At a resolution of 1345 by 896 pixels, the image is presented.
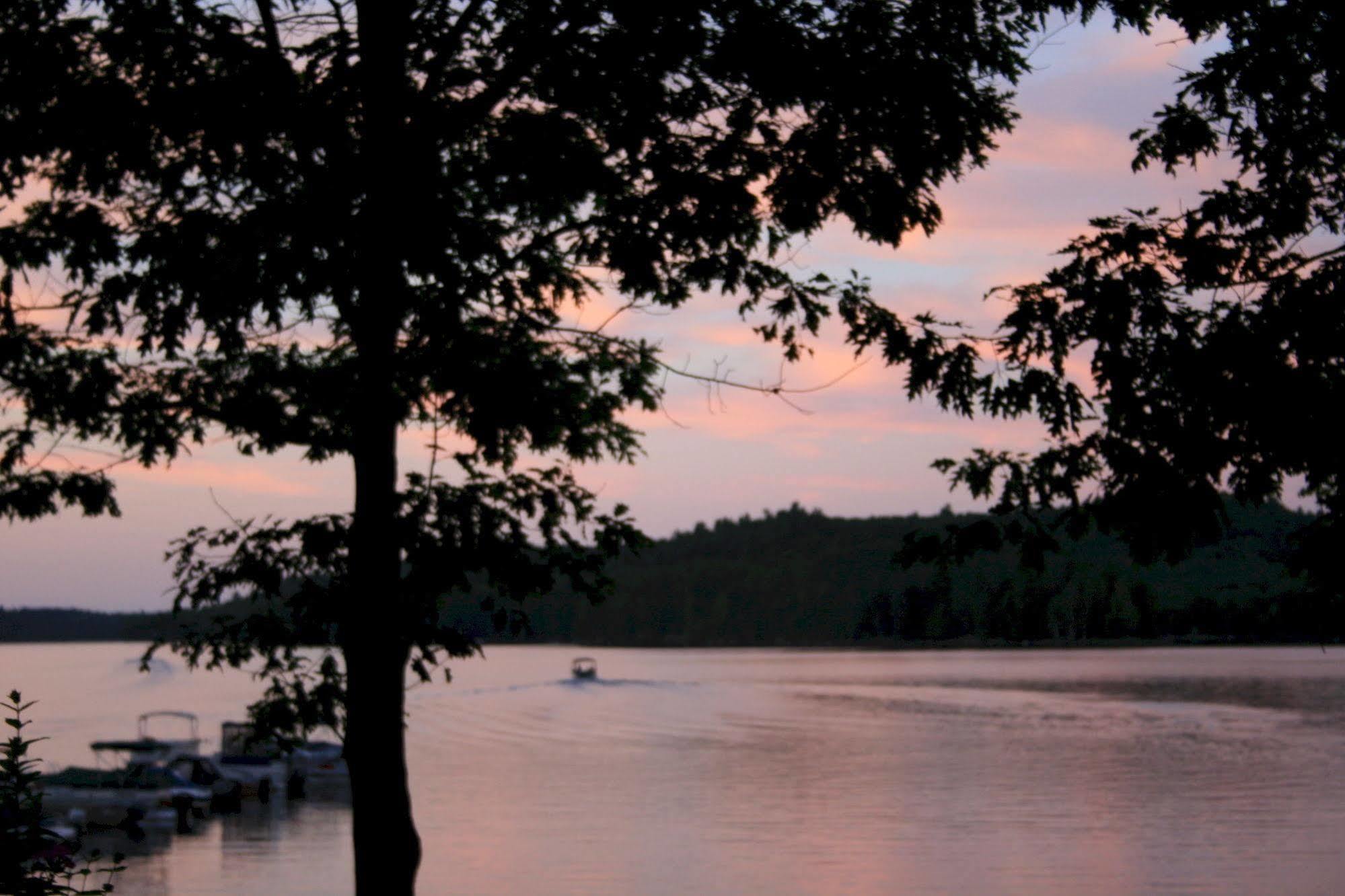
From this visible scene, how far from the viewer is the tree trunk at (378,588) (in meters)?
12.4

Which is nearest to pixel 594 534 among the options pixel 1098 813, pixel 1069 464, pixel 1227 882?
pixel 1069 464

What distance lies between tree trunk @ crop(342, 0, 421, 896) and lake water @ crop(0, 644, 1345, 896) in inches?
1030

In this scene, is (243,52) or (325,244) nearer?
(325,244)

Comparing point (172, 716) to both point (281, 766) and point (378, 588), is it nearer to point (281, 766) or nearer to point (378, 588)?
point (281, 766)

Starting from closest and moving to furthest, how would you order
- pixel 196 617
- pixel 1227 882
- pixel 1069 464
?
pixel 1069 464
pixel 196 617
pixel 1227 882

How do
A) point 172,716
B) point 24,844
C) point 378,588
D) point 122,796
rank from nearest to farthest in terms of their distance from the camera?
point 24,844, point 378,588, point 122,796, point 172,716

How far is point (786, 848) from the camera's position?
4559 centimetres

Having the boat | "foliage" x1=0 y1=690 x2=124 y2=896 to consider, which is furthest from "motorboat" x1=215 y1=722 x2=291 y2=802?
"foliage" x1=0 y1=690 x2=124 y2=896

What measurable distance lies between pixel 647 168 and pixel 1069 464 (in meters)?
4.41

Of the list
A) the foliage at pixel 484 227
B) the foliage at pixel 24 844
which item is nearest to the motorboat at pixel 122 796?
the foliage at pixel 484 227

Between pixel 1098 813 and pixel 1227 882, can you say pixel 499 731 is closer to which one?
pixel 1098 813

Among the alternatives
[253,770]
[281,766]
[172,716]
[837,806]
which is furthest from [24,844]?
[172,716]

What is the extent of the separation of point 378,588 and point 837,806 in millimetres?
46268

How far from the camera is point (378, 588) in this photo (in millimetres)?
12648
